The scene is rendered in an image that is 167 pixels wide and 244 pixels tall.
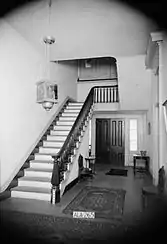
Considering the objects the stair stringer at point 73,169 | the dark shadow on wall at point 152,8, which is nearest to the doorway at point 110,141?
the stair stringer at point 73,169

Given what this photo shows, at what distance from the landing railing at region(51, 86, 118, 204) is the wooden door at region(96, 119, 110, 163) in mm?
1237

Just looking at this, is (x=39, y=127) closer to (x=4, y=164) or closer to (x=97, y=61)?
(x=4, y=164)

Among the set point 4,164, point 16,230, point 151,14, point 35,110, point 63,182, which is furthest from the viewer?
point 35,110

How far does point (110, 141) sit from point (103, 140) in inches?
12.4

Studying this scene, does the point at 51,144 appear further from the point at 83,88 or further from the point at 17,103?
the point at 83,88

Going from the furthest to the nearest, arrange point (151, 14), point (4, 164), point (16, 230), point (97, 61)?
point (97, 61) < point (4, 164) < point (16, 230) < point (151, 14)

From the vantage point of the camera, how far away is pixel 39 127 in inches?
220

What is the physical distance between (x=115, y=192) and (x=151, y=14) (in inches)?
166

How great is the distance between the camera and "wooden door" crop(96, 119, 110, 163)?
9.09 metres

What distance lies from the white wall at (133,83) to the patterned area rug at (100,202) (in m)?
3.40

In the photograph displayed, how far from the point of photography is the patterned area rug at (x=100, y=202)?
3262 millimetres

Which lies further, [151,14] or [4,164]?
[4,164]

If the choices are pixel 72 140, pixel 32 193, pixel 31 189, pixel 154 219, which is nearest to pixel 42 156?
pixel 72 140

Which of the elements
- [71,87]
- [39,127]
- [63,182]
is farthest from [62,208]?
[71,87]
